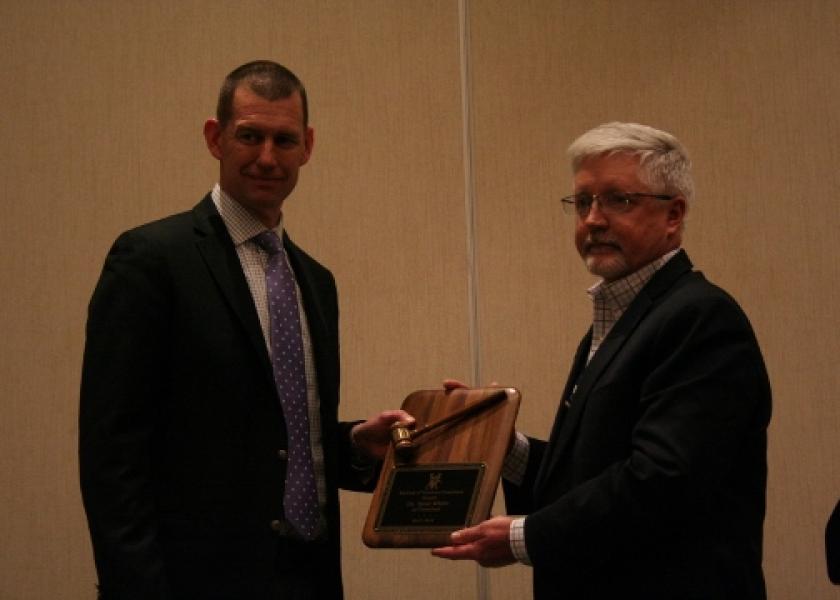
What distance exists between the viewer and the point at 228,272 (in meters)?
2.04

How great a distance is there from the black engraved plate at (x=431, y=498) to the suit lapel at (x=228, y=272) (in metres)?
0.33

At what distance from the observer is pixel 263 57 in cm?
364

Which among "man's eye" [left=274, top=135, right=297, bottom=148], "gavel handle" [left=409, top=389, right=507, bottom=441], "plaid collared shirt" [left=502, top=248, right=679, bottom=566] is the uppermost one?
"man's eye" [left=274, top=135, right=297, bottom=148]

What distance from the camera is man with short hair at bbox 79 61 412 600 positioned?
1.86 metres

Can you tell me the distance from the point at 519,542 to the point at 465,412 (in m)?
0.36

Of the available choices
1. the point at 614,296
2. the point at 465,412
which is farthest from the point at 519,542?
the point at 614,296

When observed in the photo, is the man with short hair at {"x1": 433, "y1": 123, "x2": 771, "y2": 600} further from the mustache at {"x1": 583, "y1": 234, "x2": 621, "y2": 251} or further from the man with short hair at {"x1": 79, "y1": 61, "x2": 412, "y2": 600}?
the man with short hair at {"x1": 79, "y1": 61, "x2": 412, "y2": 600}

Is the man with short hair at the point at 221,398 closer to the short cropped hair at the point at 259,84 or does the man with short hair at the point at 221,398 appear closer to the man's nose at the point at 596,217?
the short cropped hair at the point at 259,84

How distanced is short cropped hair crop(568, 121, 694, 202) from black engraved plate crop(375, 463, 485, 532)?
2.02ft

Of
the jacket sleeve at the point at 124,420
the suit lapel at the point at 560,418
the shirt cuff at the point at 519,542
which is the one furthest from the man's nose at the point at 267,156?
the shirt cuff at the point at 519,542

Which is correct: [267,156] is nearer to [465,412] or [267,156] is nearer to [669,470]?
[465,412]

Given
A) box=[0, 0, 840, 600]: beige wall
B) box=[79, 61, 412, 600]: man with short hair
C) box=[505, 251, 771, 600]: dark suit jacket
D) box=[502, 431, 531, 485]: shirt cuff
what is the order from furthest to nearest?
box=[0, 0, 840, 600]: beige wall, box=[502, 431, 531, 485]: shirt cuff, box=[79, 61, 412, 600]: man with short hair, box=[505, 251, 771, 600]: dark suit jacket

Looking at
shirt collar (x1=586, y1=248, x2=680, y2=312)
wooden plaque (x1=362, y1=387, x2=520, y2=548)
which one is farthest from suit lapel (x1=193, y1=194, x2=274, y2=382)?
shirt collar (x1=586, y1=248, x2=680, y2=312)

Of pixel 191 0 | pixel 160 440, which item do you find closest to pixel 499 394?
pixel 160 440
